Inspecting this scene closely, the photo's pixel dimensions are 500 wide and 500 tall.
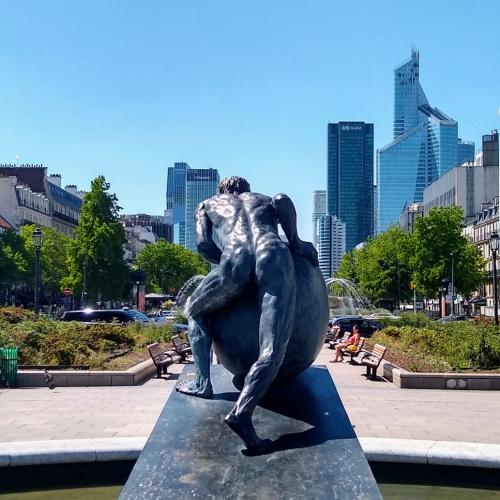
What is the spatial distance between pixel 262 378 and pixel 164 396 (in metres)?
9.69

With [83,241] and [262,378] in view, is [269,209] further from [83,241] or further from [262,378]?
[83,241]

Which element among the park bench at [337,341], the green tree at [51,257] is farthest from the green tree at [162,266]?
the park bench at [337,341]

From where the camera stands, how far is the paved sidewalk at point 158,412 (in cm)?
1032

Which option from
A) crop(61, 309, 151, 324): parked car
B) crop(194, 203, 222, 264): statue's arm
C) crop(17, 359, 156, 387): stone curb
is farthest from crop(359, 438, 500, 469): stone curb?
crop(61, 309, 151, 324): parked car

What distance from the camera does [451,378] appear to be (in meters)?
16.0

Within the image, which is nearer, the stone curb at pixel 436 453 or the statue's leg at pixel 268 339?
the statue's leg at pixel 268 339

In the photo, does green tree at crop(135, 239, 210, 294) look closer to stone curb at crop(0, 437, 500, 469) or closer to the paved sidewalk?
the paved sidewalk

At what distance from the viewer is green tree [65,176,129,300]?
2176 inches

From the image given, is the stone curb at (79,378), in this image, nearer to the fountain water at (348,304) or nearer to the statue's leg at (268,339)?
the statue's leg at (268,339)

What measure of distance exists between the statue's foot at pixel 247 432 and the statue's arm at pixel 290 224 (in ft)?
5.53

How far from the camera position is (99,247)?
5562 cm

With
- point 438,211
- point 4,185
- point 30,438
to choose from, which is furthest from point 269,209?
point 4,185

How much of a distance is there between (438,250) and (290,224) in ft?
177

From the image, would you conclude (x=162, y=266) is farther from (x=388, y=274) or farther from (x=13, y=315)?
(x=13, y=315)
